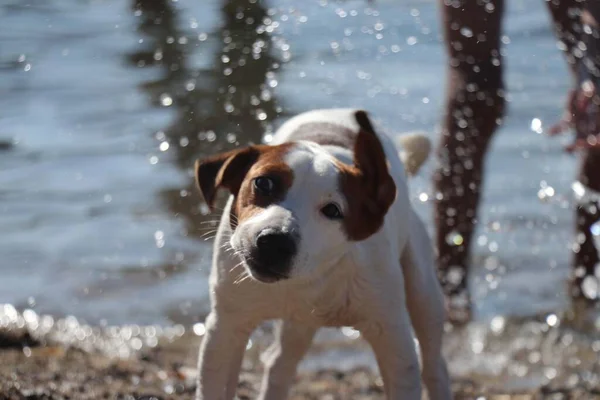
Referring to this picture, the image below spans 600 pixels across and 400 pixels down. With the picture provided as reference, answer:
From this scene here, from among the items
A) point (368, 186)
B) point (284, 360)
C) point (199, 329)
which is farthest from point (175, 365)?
point (368, 186)

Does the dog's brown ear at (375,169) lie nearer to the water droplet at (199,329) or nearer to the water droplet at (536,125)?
the water droplet at (199,329)

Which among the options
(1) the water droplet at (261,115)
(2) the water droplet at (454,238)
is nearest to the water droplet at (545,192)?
(2) the water droplet at (454,238)

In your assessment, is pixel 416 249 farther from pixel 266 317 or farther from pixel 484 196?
pixel 484 196

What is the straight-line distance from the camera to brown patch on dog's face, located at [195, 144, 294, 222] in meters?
3.38

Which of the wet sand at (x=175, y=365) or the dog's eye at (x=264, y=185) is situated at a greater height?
the dog's eye at (x=264, y=185)

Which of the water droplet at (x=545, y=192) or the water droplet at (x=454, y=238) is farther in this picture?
the water droplet at (x=545, y=192)

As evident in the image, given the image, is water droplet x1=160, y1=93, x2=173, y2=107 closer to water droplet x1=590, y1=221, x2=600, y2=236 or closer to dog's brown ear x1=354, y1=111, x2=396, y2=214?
water droplet x1=590, y1=221, x2=600, y2=236

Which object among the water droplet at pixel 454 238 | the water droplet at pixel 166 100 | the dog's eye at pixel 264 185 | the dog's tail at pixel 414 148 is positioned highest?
the dog's eye at pixel 264 185

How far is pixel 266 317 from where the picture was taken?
3.76 m

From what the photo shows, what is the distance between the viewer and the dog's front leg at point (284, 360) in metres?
4.40

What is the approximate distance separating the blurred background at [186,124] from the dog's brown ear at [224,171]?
280cm

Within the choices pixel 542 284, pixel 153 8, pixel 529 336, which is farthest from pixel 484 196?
pixel 153 8

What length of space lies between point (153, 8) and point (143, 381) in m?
7.01

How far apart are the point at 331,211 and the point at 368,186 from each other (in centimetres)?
16
